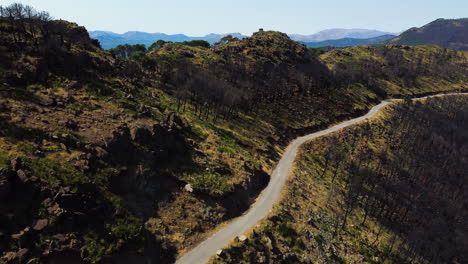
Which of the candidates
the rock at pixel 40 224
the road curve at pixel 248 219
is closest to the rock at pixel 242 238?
the road curve at pixel 248 219

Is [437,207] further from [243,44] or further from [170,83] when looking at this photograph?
[243,44]

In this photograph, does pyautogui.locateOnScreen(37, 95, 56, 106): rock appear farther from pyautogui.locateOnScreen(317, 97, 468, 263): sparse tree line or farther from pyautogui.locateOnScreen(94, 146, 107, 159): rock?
pyautogui.locateOnScreen(317, 97, 468, 263): sparse tree line

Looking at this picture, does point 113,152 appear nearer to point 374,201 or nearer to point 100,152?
point 100,152

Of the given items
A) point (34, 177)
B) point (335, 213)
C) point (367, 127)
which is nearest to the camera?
point (34, 177)

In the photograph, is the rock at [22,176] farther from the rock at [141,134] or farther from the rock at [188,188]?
the rock at [188,188]

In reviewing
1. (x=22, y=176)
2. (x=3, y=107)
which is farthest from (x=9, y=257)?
(x=3, y=107)

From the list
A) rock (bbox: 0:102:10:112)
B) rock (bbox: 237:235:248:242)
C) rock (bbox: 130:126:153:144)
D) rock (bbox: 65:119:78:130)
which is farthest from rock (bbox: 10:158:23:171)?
rock (bbox: 237:235:248:242)

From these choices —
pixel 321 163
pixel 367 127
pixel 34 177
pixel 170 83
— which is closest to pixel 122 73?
pixel 170 83
